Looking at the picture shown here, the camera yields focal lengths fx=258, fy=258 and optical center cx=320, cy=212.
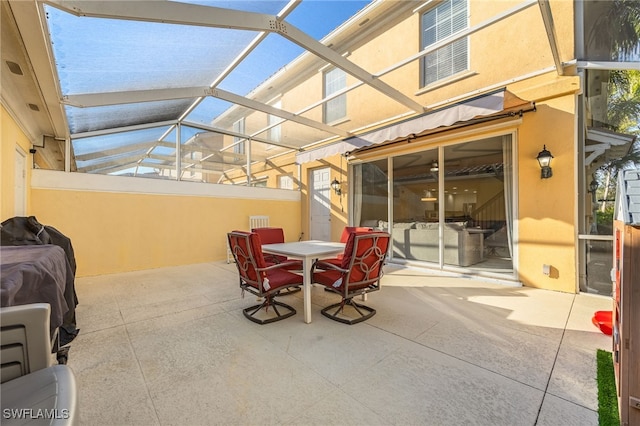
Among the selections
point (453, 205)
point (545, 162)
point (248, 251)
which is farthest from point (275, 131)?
point (545, 162)

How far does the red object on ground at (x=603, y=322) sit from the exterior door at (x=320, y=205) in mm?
6195

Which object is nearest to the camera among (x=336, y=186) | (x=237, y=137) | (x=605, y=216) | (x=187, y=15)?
(x=187, y=15)

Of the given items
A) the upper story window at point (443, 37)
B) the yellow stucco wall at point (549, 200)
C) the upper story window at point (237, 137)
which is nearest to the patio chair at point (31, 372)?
the yellow stucco wall at point (549, 200)

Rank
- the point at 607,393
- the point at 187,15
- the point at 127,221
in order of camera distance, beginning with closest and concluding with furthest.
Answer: the point at 607,393 < the point at 187,15 < the point at 127,221

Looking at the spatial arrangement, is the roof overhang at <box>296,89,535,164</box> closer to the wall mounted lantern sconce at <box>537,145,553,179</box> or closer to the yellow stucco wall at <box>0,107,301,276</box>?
the wall mounted lantern sconce at <box>537,145,553,179</box>

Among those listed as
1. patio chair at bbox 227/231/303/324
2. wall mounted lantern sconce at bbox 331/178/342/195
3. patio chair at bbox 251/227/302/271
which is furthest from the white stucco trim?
patio chair at bbox 227/231/303/324

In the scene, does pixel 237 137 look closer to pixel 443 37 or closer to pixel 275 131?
pixel 275 131

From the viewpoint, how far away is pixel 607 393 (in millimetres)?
1926

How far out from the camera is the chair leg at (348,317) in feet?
10.6

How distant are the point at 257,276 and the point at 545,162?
5032 mm

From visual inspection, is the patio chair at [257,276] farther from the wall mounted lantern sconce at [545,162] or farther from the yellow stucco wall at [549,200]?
the wall mounted lantern sconce at [545,162]

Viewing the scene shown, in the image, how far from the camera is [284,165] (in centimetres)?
969

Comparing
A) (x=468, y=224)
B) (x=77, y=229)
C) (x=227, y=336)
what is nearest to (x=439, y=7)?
(x=468, y=224)

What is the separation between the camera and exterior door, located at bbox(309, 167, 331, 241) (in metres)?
8.59
